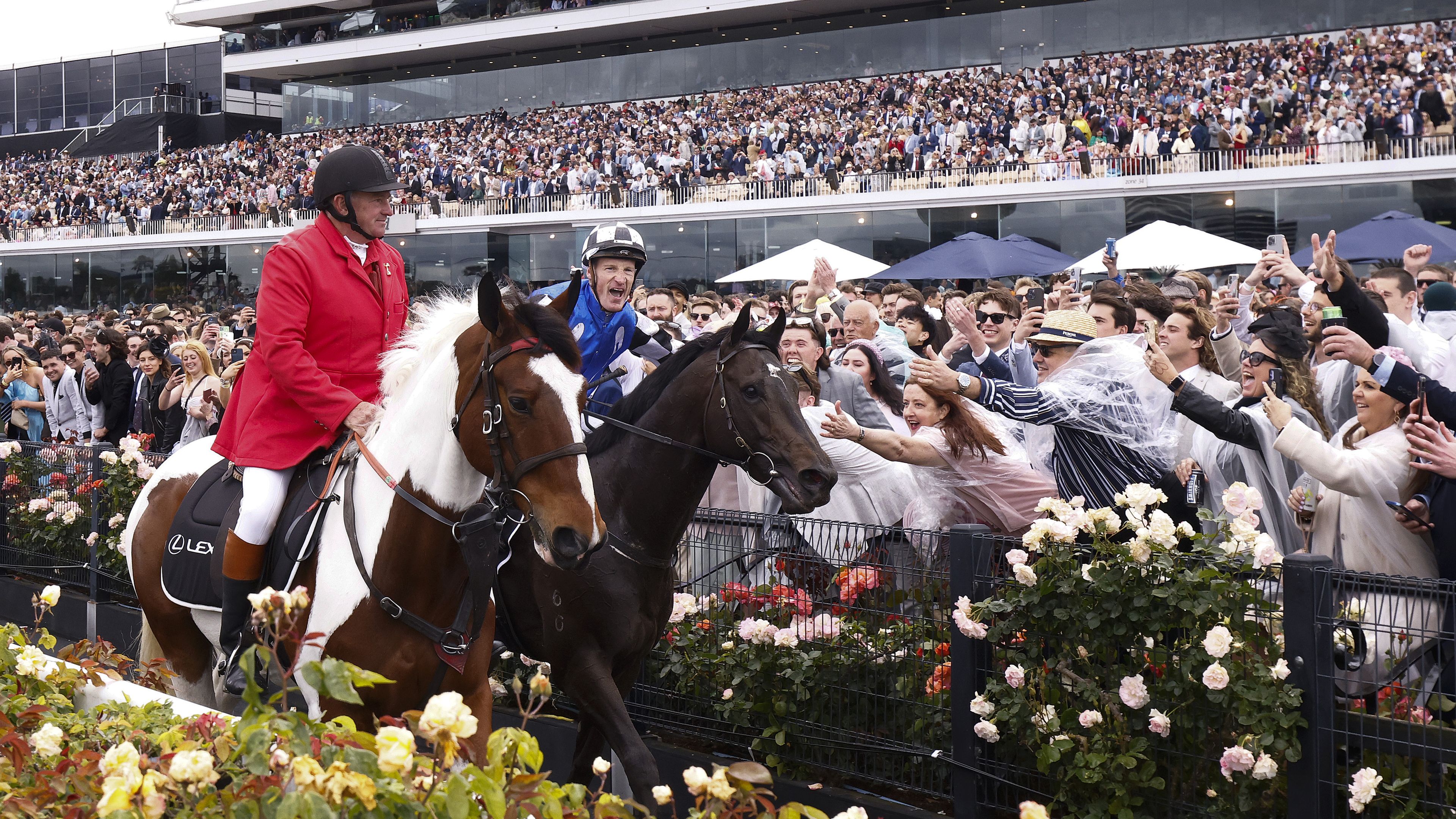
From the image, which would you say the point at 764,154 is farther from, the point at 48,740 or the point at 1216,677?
the point at 48,740

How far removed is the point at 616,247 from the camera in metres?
4.39

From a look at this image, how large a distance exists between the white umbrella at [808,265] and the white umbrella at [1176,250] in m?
2.88

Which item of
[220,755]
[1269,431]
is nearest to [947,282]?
[1269,431]

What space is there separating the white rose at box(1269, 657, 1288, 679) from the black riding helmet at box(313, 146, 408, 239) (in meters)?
2.66

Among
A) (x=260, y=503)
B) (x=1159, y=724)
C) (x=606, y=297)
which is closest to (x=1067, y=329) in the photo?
(x=606, y=297)

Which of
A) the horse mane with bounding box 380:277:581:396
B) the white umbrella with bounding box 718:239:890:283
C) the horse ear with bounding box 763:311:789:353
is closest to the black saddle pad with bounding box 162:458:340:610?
the horse mane with bounding box 380:277:581:396

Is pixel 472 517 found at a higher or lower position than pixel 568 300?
lower

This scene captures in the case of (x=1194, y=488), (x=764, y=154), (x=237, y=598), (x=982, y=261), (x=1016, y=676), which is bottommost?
(x=1016, y=676)

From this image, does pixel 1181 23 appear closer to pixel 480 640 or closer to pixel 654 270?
pixel 654 270

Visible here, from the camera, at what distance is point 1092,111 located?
25562 mm

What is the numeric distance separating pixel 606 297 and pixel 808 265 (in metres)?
11.5

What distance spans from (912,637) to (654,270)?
25.2 metres

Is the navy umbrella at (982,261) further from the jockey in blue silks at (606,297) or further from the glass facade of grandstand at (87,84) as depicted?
the glass facade of grandstand at (87,84)

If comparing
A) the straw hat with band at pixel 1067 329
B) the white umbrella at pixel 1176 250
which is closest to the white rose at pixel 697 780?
the straw hat with band at pixel 1067 329
